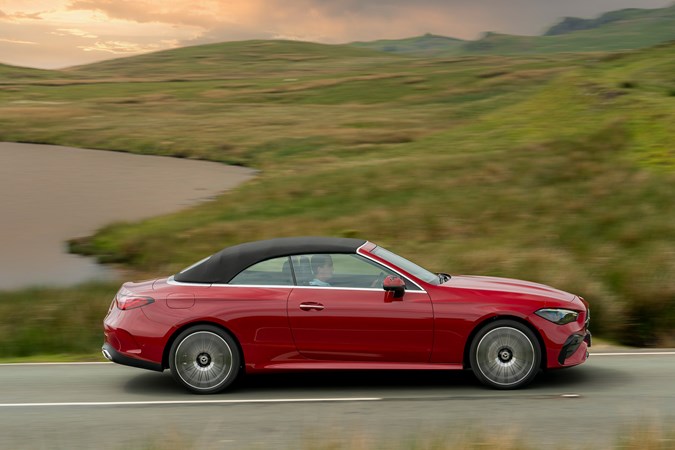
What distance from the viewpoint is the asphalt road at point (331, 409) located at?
7.77 meters

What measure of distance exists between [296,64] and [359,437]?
13647 centimetres

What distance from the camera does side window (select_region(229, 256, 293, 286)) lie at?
31.4ft

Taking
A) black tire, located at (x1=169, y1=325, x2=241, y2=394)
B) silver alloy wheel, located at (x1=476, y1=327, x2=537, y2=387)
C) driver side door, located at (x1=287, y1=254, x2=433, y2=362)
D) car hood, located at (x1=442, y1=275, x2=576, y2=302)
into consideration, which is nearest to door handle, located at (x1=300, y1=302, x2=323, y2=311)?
driver side door, located at (x1=287, y1=254, x2=433, y2=362)

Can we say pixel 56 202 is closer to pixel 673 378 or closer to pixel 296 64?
pixel 673 378

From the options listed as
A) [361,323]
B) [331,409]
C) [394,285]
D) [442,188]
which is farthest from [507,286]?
[442,188]

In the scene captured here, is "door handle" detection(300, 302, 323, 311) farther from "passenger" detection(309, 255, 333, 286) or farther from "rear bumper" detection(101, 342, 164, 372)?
"rear bumper" detection(101, 342, 164, 372)

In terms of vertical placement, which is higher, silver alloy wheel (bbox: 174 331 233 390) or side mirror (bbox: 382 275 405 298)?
side mirror (bbox: 382 275 405 298)

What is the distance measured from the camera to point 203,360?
31.1 feet

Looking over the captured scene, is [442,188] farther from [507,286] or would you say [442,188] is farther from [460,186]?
[507,286]

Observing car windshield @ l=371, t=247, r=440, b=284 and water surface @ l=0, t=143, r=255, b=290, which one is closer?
car windshield @ l=371, t=247, r=440, b=284

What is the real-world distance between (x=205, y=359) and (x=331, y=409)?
1361 mm

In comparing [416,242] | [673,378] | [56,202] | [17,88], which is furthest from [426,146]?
[17,88]

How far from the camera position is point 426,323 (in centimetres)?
930

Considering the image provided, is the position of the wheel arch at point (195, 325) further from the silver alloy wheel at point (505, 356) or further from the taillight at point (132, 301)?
the silver alloy wheel at point (505, 356)
